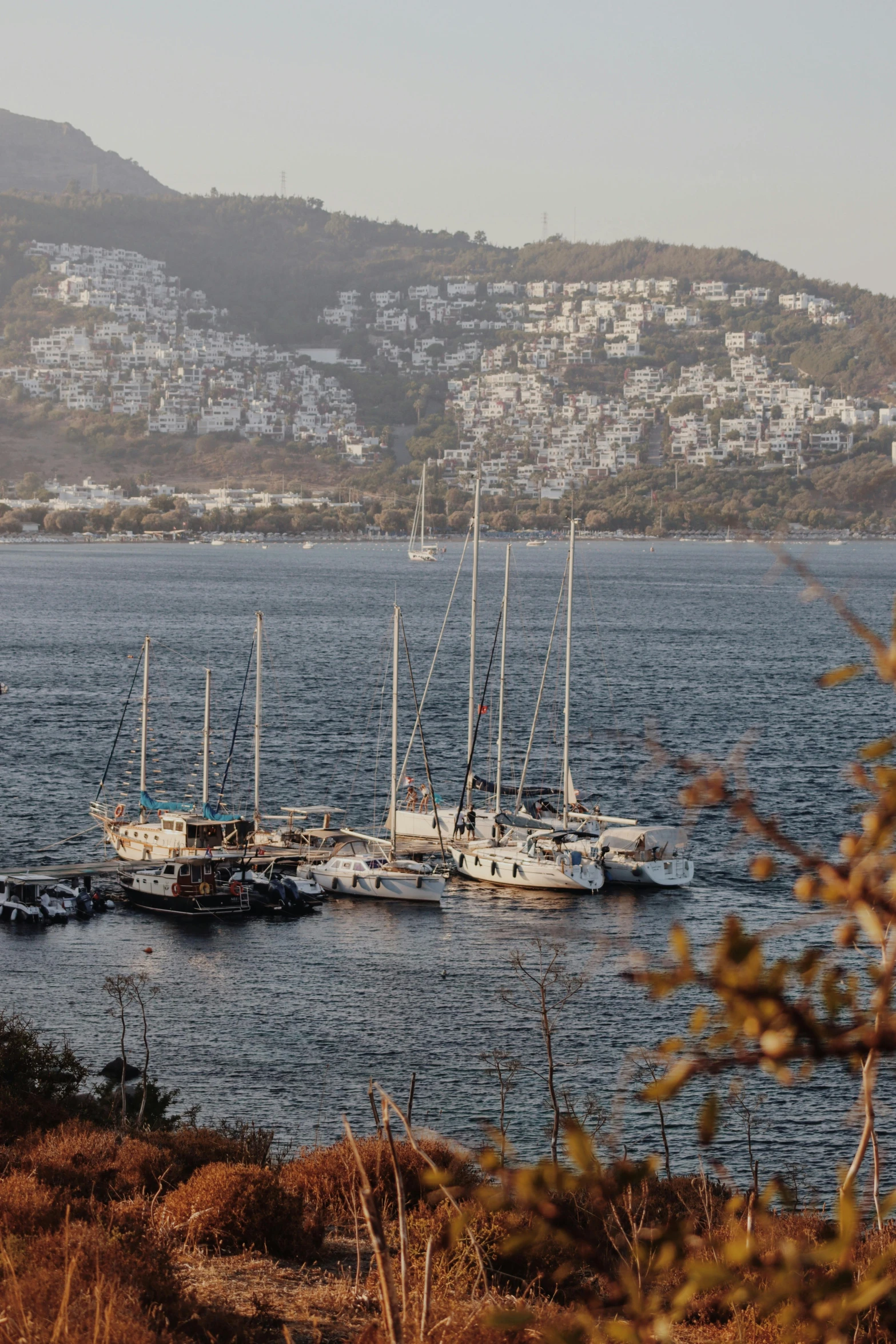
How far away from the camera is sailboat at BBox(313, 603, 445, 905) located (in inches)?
1070

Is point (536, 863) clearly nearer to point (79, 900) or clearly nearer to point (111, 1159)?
point (79, 900)

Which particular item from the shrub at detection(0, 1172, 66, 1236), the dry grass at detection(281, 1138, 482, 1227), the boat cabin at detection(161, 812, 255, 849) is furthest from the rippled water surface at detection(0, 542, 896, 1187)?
the shrub at detection(0, 1172, 66, 1236)

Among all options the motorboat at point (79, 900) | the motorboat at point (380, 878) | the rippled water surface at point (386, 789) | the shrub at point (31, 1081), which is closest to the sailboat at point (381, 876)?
the motorboat at point (380, 878)

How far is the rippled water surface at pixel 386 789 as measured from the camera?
1820 centimetres

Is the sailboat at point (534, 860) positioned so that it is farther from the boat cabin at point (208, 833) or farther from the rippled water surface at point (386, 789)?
the boat cabin at point (208, 833)

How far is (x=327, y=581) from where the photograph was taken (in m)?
111

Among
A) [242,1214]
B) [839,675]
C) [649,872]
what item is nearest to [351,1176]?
[242,1214]

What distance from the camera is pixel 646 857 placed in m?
28.8

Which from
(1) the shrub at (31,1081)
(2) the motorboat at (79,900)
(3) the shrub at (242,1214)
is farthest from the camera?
(2) the motorboat at (79,900)

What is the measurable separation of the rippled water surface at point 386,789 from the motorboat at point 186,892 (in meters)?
0.67

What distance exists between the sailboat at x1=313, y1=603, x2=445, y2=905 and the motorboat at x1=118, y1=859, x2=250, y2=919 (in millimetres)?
1896

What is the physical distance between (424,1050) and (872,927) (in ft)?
59.1

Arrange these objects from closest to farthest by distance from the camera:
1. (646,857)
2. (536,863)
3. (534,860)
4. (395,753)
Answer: (536,863)
(534,860)
(646,857)
(395,753)

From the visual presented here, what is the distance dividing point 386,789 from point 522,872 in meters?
9.58
